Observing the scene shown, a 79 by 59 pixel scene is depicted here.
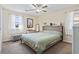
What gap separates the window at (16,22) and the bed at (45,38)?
0.29 metres

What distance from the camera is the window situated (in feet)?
5.50

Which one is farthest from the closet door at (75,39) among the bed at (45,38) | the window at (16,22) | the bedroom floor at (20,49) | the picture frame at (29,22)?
the window at (16,22)

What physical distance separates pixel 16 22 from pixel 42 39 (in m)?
0.79

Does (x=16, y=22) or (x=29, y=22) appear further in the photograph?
(x=29, y=22)

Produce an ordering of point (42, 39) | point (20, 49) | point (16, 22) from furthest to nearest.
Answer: point (42, 39), point (20, 49), point (16, 22)

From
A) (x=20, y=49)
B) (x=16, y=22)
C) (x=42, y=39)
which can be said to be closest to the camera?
(x=16, y=22)

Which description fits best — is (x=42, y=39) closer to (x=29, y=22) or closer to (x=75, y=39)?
(x=29, y=22)

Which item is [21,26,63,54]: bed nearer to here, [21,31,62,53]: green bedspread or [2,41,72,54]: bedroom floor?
[21,31,62,53]: green bedspread

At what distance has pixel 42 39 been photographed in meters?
1.97

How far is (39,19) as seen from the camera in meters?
1.95

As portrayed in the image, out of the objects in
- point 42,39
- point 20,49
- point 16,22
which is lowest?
point 20,49

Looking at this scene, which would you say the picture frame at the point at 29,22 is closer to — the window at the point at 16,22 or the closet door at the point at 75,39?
the window at the point at 16,22

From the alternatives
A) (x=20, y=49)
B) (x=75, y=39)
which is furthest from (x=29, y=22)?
(x=75, y=39)
